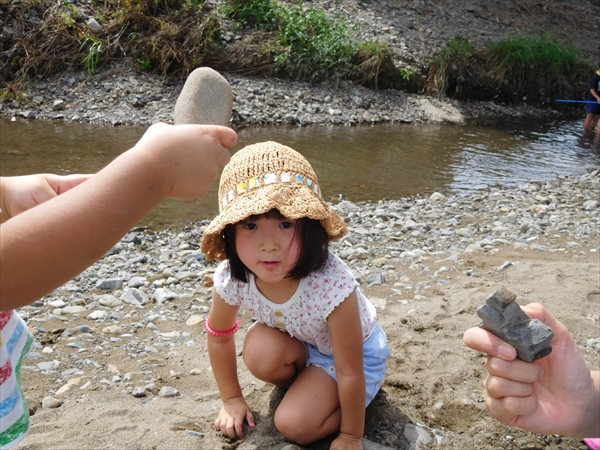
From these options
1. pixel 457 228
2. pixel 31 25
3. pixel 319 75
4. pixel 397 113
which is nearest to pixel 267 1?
pixel 319 75

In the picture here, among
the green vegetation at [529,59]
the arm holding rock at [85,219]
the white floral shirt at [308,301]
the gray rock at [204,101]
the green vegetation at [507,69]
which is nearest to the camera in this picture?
the arm holding rock at [85,219]

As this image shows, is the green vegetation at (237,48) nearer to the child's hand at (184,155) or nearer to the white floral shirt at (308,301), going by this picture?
the white floral shirt at (308,301)

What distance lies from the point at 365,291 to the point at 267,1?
961 cm

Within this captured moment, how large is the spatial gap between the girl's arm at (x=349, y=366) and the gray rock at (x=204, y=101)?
39.1 inches

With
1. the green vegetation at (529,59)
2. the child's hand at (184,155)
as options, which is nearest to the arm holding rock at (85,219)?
the child's hand at (184,155)

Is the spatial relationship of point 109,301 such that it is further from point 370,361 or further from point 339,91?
point 339,91

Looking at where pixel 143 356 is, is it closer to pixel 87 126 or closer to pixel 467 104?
pixel 87 126

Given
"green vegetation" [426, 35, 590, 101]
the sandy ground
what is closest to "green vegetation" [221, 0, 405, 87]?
"green vegetation" [426, 35, 590, 101]

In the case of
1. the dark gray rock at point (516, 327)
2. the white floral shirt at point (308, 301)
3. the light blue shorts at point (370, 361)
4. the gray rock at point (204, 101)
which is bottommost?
the light blue shorts at point (370, 361)

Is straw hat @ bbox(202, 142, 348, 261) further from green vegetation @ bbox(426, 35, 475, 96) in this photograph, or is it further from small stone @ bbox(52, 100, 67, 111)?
green vegetation @ bbox(426, 35, 475, 96)

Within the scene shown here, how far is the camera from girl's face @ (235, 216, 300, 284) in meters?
2.50

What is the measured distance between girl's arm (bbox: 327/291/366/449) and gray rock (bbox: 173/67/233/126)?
0.99 meters

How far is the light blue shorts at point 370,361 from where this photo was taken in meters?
2.88

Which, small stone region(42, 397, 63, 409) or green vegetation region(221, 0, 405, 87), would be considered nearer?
small stone region(42, 397, 63, 409)
